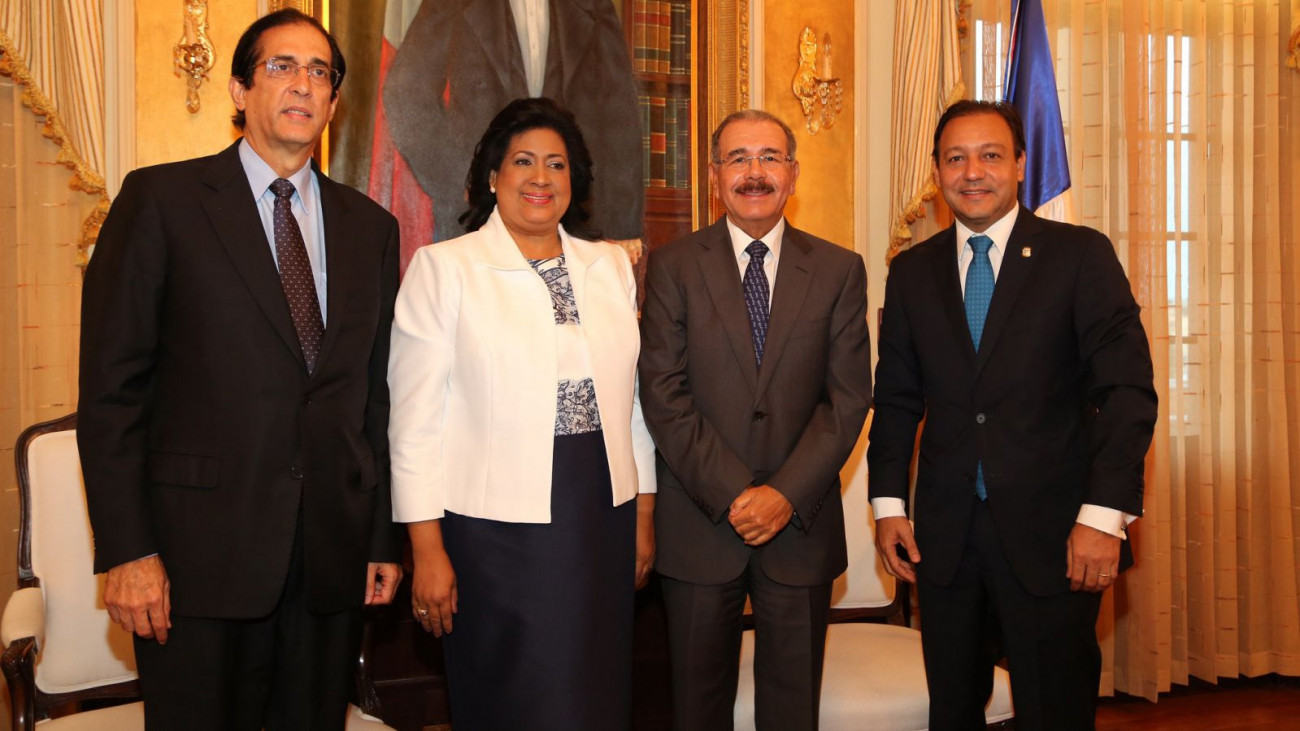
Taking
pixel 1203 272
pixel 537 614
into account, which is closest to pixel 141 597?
pixel 537 614

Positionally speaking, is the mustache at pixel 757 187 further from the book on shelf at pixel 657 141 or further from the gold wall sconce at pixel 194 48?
the gold wall sconce at pixel 194 48

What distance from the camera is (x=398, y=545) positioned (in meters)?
2.31

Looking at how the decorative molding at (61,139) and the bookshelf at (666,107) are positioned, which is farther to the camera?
the bookshelf at (666,107)

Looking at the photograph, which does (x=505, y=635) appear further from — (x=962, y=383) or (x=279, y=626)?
(x=962, y=383)

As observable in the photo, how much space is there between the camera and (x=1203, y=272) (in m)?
4.53

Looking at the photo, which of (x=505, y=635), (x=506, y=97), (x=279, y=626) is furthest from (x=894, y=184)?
(x=279, y=626)

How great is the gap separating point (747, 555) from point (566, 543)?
47 centimetres

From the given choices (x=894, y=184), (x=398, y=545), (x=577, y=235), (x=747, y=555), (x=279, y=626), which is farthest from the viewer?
(x=894, y=184)

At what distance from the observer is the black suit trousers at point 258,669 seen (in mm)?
1892

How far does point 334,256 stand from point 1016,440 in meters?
1.68

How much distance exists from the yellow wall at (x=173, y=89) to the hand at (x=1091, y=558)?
3.31 meters

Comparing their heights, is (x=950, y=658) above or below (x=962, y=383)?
below

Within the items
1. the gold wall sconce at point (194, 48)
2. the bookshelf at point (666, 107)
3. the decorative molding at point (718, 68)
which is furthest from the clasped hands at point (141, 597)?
the decorative molding at point (718, 68)

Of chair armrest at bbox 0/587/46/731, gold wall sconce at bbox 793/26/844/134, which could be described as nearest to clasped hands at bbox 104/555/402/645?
chair armrest at bbox 0/587/46/731
